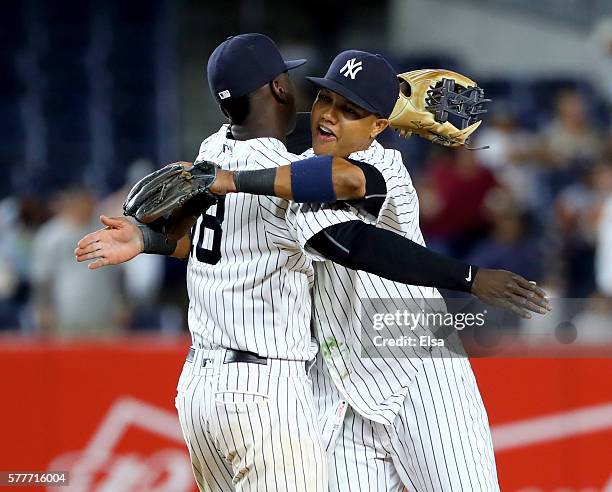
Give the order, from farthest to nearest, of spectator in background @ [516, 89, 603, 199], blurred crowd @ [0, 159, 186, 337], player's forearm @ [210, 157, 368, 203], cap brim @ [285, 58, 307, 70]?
spectator in background @ [516, 89, 603, 199] < blurred crowd @ [0, 159, 186, 337] < cap brim @ [285, 58, 307, 70] < player's forearm @ [210, 157, 368, 203]

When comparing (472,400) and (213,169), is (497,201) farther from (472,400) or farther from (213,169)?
(213,169)

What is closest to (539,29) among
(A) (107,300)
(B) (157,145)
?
(B) (157,145)

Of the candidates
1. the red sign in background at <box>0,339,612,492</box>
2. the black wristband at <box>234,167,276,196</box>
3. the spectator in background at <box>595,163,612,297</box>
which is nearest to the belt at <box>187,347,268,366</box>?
the black wristband at <box>234,167,276,196</box>

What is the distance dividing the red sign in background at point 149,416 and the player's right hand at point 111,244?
2.46 meters

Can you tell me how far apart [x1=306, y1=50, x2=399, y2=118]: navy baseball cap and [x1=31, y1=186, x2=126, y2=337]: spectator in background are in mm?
4095

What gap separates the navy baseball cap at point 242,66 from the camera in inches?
136

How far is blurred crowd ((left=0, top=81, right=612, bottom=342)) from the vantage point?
744 centimetres

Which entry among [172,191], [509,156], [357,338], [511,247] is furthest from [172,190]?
[509,156]

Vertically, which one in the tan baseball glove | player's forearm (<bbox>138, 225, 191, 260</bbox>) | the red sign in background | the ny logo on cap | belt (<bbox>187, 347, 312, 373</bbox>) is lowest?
the red sign in background

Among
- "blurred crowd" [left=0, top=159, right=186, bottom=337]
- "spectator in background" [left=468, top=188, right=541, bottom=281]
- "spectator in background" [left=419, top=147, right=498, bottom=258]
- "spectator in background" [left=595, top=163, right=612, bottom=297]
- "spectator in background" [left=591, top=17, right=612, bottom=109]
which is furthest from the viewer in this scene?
"spectator in background" [left=591, top=17, right=612, bottom=109]

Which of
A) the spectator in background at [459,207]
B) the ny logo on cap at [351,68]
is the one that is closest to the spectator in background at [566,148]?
the spectator in background at [459,207]

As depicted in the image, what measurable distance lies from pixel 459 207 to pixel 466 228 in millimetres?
155

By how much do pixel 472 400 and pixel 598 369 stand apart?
6.06 feet

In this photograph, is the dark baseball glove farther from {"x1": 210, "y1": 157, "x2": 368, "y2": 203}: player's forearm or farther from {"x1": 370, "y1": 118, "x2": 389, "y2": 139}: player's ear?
{"x1": 370, "y1": 118, "x2": 389, "y2": 139}: player's ear
